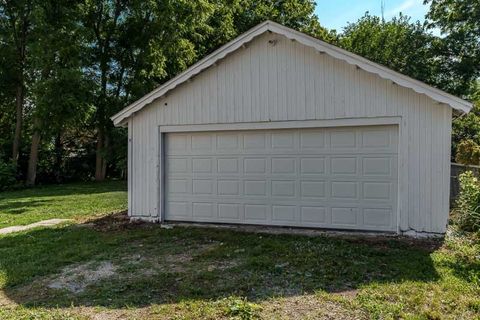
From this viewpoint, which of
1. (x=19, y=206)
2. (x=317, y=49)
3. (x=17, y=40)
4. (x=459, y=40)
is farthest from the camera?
(x=459, y=40)

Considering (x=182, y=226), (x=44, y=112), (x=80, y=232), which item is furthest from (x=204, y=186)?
(x=44, y=112)

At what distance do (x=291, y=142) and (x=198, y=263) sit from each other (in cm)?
336

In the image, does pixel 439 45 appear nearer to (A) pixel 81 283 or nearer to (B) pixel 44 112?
(B) pixel 44 112

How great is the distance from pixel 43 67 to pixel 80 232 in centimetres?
1165

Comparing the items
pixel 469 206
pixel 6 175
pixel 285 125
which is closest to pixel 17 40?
pixel 6 175

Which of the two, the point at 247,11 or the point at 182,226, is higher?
the point at 247,11

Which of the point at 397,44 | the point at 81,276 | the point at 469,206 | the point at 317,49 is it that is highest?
the point at 397,44

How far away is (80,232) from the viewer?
8.41 m

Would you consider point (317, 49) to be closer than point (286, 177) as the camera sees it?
Yes

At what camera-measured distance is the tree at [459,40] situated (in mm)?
21984

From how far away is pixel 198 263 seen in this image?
600 centimetres

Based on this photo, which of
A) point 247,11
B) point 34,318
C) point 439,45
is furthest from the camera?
point 247,11

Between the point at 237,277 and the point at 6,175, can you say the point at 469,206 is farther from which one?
the point at 6,175

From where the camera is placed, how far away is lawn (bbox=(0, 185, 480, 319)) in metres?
4.29
